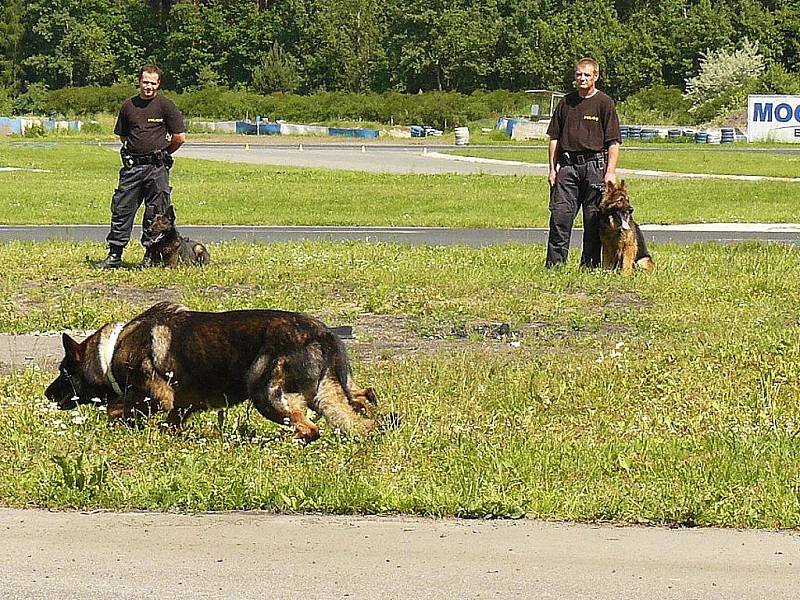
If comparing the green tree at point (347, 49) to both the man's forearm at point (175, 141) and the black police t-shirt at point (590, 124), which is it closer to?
the man's forearm at point (175, 141)

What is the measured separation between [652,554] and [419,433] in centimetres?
184

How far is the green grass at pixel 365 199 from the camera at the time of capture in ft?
67.5

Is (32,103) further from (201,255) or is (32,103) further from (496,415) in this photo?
(496,415)

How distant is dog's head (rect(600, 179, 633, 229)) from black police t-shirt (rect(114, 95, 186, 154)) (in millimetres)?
4109

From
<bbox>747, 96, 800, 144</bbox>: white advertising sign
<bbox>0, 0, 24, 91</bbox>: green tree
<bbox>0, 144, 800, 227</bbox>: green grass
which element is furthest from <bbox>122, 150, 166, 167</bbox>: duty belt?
<bbox>0, 0, 24, 91</bbox>: green tree

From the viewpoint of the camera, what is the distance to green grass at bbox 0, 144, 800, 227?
2058cm

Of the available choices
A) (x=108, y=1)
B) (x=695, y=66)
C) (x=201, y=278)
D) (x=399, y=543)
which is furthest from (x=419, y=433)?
(x=108, y=1)

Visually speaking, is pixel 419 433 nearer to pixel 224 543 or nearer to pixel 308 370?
pixel 308 370

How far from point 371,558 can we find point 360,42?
10373 cm

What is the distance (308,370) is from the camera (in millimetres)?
5891

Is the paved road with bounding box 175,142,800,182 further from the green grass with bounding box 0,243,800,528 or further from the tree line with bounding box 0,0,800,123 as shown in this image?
the tree line with bounding box 0,0,800,123

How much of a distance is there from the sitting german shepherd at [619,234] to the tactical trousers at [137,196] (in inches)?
167

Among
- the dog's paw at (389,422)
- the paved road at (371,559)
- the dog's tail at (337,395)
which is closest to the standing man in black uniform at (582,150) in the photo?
the dog's paw at (389,422)

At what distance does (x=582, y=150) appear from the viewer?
37.9ft
